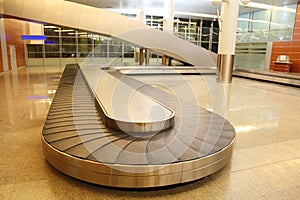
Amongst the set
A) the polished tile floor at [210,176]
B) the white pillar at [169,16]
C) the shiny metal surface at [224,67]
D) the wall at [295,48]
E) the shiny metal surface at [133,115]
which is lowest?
the polished tile floor at [210,176]

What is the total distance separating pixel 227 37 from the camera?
10.5 meters

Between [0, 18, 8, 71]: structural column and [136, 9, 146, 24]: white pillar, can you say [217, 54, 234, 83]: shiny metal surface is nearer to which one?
[136, 9, 146, 24]: white pillar

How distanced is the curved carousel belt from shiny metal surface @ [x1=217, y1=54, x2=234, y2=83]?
7766 mm

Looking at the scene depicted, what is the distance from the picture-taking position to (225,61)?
10.8m

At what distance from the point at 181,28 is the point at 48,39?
49.2 ft

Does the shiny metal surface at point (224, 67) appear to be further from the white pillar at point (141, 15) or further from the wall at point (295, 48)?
the white pillar at point (141, 15)

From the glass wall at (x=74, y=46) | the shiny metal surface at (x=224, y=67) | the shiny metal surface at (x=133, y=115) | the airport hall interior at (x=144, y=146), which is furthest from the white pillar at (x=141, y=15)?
the shiny metal surface at (x=133, y=115)

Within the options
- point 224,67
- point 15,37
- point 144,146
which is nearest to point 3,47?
point 15,37

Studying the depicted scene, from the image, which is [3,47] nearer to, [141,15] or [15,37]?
[15,37]

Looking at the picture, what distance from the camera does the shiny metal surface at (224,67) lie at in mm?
10759

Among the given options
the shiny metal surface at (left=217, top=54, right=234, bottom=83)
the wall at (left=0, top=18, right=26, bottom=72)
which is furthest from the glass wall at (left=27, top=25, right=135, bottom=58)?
the shiny metal surface at (left=217, top=54, right=234, bottom=83)

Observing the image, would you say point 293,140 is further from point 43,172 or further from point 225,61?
point 225,61

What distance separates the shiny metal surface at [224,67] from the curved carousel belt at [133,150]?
7.77 metres

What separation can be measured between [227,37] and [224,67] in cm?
139
